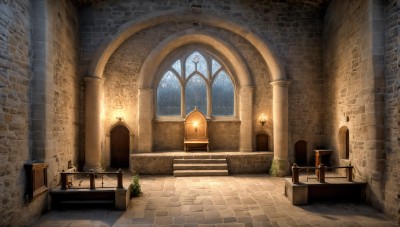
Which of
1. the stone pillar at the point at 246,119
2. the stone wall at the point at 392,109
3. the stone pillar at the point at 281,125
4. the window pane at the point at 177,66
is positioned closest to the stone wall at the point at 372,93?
the stone wall at the point at 392,109

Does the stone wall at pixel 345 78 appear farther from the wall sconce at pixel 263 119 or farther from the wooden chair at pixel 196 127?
the wooden chair at pixel 196 127

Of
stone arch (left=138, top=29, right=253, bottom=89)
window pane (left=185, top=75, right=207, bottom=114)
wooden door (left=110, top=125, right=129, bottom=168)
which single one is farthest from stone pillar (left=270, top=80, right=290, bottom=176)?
wooden door (left=110, top=125, right=129, bottom=168)

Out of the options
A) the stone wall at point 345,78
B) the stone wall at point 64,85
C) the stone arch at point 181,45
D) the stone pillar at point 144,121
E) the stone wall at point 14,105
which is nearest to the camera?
the stone wall at point 14,105

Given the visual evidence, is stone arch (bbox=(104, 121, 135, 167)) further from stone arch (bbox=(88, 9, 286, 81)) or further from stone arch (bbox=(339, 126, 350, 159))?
stone arch (bbox=(339, 126, 350, 159))

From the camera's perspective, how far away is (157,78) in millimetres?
10664

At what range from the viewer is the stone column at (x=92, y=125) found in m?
9.02

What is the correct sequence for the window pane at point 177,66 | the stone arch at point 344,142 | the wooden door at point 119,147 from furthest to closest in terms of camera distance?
the window pane at point 177,66, the wooden door at point 119,147, the stone arch at point 344,142

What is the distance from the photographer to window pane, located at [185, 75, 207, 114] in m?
11.2

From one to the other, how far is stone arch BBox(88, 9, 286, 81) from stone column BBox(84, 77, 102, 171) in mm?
443

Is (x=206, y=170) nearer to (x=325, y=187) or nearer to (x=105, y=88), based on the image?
(x=325, y=187)

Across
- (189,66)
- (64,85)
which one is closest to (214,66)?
(189,66)

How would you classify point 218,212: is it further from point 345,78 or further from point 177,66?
point 177,66

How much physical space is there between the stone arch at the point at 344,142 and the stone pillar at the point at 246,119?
10.5 feet

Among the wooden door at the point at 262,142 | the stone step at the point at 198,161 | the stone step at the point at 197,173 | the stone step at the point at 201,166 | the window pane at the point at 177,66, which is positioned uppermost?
the window pane at the point at 177,66
